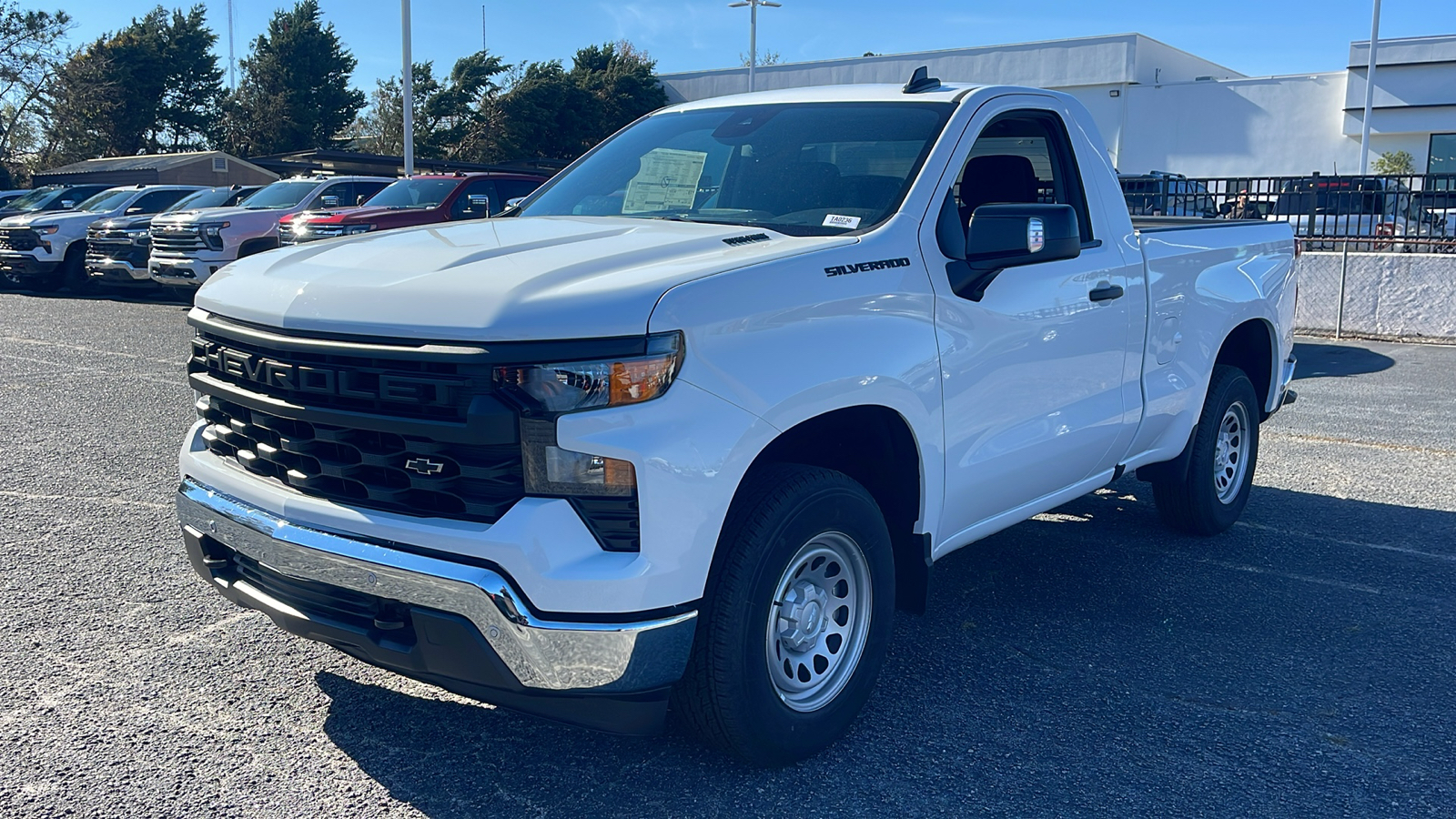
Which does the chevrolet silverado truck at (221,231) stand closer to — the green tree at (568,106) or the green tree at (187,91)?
the green tree at (568,106)

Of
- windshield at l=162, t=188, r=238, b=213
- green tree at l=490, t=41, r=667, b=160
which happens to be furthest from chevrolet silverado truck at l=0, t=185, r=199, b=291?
green tree at l=490, t=41, r=667, b=160

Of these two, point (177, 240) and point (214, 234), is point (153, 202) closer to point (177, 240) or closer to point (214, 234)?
point (177, 240)

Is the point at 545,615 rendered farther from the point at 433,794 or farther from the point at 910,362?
the point at 910,362

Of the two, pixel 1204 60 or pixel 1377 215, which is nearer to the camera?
pixel 1377 215

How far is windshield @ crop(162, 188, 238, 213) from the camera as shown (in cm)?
2030

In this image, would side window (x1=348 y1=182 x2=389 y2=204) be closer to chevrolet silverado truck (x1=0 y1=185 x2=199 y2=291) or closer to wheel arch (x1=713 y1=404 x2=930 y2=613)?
chevrolet silverado truck (x1=0 y1=185 x2=199 y2=291)

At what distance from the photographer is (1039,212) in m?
3.88

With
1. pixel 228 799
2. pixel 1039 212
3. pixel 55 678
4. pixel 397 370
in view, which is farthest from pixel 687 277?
pixel 55 678

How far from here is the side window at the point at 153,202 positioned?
20844 mm

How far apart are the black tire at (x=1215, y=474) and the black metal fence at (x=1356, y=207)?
7.68 meters

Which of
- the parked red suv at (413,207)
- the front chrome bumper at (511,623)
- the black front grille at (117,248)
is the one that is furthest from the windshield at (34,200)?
the front chrome bumper at (511,623)

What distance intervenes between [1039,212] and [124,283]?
59.4 ft

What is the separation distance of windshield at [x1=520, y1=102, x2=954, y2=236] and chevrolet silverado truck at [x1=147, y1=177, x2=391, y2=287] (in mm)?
12408

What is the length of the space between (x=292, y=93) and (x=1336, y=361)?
60.3 metres
